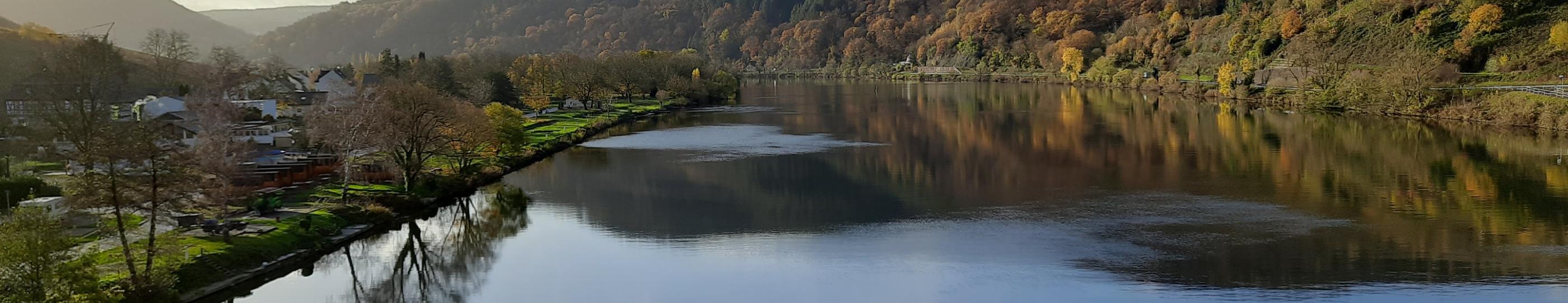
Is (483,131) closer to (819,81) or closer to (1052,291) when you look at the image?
(1052,291)

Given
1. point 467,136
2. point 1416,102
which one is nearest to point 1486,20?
point 1416,102

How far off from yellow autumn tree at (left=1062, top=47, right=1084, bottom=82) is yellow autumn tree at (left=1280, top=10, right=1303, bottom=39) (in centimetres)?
3077

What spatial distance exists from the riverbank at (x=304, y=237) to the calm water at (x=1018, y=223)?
48 cm

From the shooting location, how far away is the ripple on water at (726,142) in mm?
41344

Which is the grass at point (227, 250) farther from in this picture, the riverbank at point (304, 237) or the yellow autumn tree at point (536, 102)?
the yellow autumn tree at point (536, 102)

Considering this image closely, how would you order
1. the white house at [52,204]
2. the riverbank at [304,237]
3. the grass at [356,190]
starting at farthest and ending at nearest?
the grass at [356,190] < the white house at [52,204] < the riverbank at [304,237]

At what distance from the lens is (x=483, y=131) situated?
3403 centimetres

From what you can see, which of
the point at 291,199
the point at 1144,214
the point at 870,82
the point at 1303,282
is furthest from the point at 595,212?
the point at 870,82

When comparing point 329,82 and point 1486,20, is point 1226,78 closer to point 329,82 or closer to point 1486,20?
point 1486,20

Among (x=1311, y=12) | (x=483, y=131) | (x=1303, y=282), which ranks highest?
(x=1311, y=12)

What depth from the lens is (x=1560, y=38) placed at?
158 feet

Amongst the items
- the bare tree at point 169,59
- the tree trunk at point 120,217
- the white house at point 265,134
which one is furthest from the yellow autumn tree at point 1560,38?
the bare tree at point 169,59

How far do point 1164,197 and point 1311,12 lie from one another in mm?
49781

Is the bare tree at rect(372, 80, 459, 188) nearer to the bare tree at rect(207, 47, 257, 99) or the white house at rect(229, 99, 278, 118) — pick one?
the white house at rect(229, 99, 278, 118)
